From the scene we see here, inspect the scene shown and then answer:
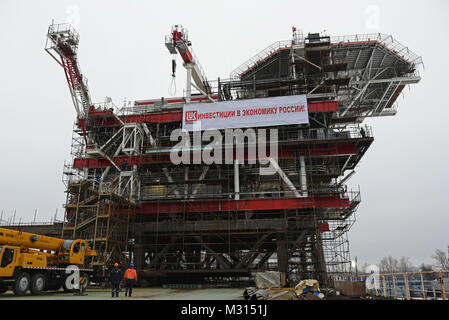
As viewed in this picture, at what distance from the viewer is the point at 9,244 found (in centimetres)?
1523

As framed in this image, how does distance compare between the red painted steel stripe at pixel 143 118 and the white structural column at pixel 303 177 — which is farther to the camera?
the red painted steel stripe at pixel 143 118

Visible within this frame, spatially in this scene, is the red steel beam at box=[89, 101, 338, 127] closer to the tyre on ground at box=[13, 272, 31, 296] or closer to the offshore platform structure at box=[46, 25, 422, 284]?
the offshore platform structure at box=[46, 25, 422, 284]

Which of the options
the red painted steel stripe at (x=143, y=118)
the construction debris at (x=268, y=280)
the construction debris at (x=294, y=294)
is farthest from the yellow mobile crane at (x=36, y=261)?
the red painted steel stripe at (x=143, y=118)

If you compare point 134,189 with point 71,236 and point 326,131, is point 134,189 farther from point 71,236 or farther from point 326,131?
point 326,131

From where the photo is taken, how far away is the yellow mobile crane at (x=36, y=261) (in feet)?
47.1

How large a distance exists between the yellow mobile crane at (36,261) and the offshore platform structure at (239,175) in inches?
150

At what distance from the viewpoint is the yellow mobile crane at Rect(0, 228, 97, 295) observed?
1435 centimetres

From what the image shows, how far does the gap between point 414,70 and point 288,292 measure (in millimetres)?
27989

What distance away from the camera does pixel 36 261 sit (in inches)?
620

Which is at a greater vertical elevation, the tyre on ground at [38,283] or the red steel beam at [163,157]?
the red steel beam at [163,157]

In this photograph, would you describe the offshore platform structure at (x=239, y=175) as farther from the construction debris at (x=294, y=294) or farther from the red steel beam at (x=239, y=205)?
the construction debris at (x=294, y=294)

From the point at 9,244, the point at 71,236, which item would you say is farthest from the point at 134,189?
the point at 9,244

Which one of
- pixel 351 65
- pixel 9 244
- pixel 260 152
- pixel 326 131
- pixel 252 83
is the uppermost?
pixel 351 65
